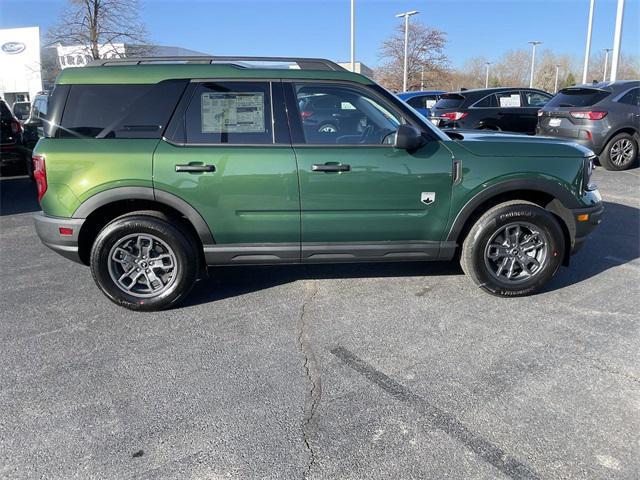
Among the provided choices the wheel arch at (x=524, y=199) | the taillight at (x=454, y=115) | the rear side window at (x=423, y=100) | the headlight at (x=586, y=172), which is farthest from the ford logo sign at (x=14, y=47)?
the headlight at (x=586, y=172)

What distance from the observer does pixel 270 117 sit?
3.85 metres

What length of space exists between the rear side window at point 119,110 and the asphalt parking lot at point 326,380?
1.43 m

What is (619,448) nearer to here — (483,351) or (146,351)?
(483,351)

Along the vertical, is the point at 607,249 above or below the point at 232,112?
below

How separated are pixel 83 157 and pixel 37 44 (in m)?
36.7

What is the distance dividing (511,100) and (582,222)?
867cm

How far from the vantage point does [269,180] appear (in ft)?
12.4

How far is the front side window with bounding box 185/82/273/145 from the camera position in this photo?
12.4ft

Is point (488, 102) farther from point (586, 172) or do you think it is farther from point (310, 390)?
point (310, 390)

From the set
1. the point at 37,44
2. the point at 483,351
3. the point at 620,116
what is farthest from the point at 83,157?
the point at 37,44

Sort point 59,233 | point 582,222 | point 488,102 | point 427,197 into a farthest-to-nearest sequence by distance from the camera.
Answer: point 488,102 → point 582,222 → point 427,197 → point 59,233

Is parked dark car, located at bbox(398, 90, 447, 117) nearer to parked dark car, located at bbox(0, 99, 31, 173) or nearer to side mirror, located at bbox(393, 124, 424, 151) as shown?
parked dark car, located at bbox(0, 99, 31, 173)

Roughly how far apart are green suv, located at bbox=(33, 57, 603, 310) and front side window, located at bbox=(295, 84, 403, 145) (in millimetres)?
11

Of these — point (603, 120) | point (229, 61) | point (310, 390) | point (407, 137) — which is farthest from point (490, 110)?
point (310, 390)
